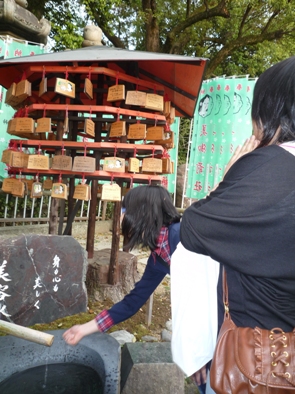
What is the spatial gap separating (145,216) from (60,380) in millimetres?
1182

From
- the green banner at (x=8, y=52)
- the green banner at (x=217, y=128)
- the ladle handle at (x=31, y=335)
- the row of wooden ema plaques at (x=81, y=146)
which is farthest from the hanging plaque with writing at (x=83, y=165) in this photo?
the green banner at (x=217, y=128)

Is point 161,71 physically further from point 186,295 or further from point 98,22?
point 98,22

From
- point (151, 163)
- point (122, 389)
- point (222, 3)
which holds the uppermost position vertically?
point (222, 3)

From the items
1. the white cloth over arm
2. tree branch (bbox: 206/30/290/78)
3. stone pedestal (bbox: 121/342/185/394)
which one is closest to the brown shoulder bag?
the white cloth over arm

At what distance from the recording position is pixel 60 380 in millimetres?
1989

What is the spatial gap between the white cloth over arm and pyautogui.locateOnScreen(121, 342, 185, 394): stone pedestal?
1.19m

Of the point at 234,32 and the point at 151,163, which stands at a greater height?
the point at 234,32

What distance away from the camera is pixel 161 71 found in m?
3.94

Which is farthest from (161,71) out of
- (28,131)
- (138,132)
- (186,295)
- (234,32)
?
(234,32)

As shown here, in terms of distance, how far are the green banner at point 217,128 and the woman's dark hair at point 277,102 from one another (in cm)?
594

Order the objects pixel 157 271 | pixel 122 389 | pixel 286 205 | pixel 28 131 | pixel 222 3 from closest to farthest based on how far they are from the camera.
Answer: pixel 286 205 < pixel 157 271 < pixel 122 389 < pixel 28 131 < pixel 222 3

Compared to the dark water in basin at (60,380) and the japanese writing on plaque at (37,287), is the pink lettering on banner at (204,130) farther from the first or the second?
the dark water in basin at (60,380)

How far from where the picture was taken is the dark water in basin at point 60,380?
73.3 inches

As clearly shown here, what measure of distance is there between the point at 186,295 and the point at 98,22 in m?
10.9
